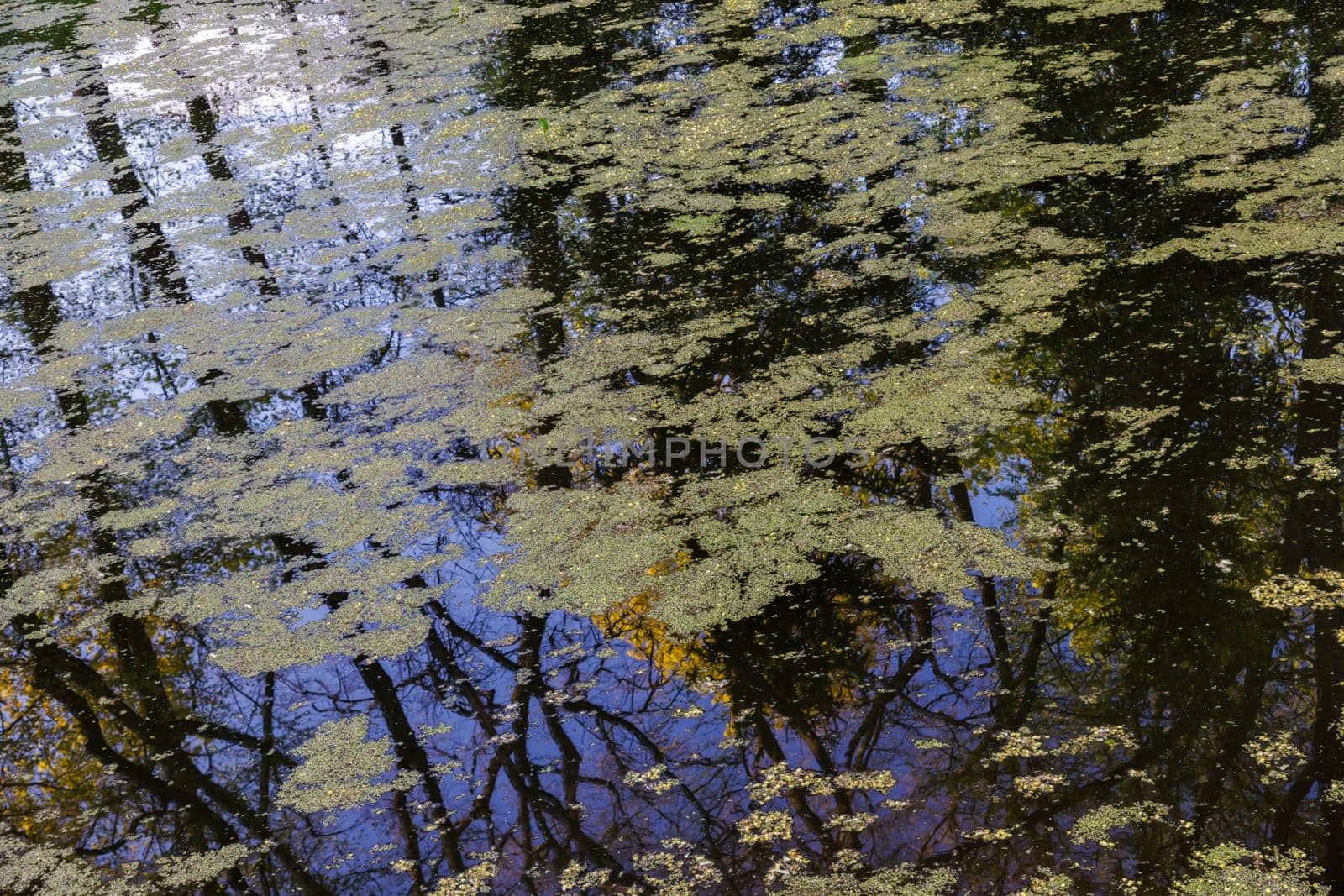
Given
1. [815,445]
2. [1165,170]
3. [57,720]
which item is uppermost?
[1165,170]

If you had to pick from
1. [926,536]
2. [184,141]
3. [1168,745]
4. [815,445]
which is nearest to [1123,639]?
[1168,745]

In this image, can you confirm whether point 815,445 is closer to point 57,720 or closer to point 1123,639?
point 1123,639

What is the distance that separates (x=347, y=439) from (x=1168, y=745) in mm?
2495

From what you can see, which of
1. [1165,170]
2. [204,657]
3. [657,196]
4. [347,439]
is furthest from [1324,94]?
[204,657]

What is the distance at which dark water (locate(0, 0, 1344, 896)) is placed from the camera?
81.3 inches

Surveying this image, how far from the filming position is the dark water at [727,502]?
6.77 feet

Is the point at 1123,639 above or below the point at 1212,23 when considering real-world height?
below

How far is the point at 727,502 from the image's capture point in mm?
2861

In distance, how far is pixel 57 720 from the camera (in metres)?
2.67

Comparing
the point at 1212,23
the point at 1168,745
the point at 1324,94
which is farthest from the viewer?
the point at 1212,23

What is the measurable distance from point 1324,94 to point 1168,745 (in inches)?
137

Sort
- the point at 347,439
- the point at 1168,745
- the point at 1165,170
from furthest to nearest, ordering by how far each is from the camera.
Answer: the point at 1165,170
the point at 347,439
the point at 1168,745

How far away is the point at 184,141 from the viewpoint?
6719 millimetres

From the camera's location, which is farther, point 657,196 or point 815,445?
point 657,196
